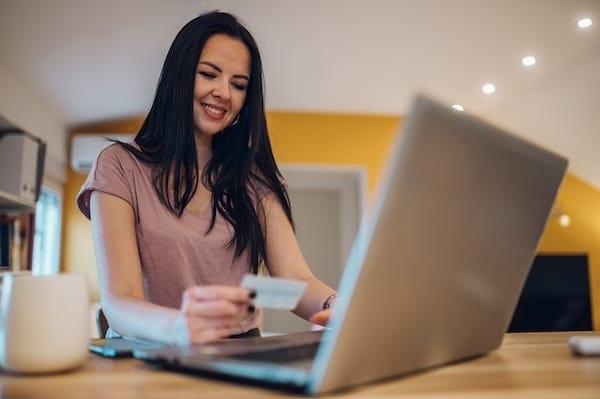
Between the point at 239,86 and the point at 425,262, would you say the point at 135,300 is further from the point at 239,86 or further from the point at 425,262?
the point at 239,86

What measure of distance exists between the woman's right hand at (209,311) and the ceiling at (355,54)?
9.61ft

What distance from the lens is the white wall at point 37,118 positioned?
3.85 m

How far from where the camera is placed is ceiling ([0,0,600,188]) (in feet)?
11.2

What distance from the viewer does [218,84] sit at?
4.18 ft

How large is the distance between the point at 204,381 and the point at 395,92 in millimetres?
4586

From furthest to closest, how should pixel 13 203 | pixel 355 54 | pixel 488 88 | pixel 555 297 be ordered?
pixel 555 297
pixel 488 88
pixel 355 54
pixel 13 203

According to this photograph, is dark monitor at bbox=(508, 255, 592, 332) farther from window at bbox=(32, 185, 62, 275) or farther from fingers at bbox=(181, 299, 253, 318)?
fingers at bbox=(181, 299, 253, 318)

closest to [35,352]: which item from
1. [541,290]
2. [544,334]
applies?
→ [544,334]

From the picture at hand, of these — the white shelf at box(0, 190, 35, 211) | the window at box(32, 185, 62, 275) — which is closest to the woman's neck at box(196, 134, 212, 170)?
the white shelf at box(0, 190, 35, 211)

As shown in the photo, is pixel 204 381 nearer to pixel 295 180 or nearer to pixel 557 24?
pixel 557 24

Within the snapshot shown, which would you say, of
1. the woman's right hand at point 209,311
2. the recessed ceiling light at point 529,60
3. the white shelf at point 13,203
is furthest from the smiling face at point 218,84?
the recessed ceiling light at point 529,60

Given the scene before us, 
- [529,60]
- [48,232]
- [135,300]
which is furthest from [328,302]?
[48,232]

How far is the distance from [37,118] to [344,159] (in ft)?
8.86

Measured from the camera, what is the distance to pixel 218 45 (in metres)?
1.29
